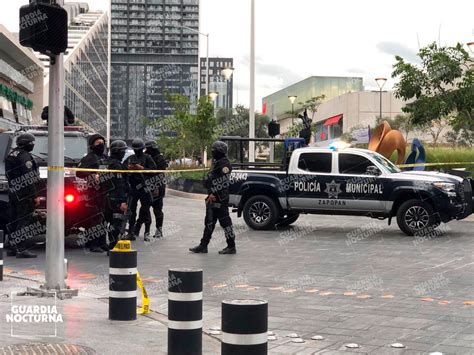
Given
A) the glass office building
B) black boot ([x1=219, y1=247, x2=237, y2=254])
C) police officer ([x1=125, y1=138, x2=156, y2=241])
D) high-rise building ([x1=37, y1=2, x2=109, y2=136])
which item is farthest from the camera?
high-rise building ([x1=37, y1=2, x2=109, y2=136])

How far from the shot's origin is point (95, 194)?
1289 centimetres

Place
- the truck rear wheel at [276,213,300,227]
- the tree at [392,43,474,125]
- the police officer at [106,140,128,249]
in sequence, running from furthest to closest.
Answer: the tree at [392,43,474,125], the truck rear wheel at [276,213,300,227], the police officer at [106,140,128,249]

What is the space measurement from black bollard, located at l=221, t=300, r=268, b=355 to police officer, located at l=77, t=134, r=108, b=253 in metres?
8.20

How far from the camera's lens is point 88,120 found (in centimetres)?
15288

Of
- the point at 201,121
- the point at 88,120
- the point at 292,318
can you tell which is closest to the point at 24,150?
the point at 292,318

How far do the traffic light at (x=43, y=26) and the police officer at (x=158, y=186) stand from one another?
264 inches

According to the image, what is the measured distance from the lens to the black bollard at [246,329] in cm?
466

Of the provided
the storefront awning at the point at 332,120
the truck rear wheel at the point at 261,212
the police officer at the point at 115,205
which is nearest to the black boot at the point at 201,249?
the police officer at the point at 115,205

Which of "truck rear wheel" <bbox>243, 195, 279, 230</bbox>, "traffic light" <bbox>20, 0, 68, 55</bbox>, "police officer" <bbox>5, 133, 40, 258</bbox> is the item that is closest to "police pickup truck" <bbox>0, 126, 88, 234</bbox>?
"police officer" <bbox>5, 133, 40, 258</bbox>

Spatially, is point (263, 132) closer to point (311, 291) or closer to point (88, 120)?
point (88, 120)

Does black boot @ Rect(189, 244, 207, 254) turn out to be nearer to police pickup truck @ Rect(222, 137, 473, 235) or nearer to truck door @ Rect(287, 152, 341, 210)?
police pickup truck @ Rect(222, 137, 473, 235)

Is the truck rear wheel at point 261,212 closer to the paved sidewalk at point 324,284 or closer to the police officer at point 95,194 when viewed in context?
the paved sidewalk at point 324,284

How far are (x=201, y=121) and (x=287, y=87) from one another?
7301 cm

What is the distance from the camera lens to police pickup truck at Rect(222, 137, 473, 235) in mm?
15594
